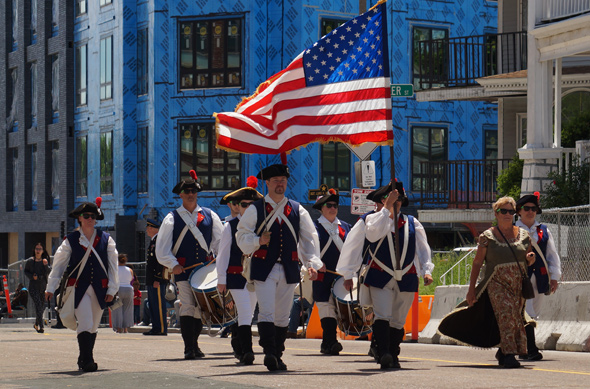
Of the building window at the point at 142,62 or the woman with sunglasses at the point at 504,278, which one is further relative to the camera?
the building window at the point at 142,62

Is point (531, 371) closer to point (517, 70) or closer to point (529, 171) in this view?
Result: point (529, 171)

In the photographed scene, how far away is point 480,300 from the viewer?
42.2 feet

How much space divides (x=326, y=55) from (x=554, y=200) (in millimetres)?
11322

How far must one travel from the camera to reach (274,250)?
12336 millimetres

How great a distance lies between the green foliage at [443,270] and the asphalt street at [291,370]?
6.71 m

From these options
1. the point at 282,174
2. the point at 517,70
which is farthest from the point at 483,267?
the point at 517,70

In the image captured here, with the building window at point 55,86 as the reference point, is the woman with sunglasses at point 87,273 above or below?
below

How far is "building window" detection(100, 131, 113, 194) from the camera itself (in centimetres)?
4259

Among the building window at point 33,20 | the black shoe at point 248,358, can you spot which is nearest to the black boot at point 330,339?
the black shoe at point 248,358

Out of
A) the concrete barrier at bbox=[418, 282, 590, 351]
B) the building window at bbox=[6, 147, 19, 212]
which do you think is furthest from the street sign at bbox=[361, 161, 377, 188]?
the building window at bbox=[6, 147, 19, 212]

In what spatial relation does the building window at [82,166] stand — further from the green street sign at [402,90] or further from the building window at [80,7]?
the green street sign at [402,90]

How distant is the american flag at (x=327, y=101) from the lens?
1308 centimetres

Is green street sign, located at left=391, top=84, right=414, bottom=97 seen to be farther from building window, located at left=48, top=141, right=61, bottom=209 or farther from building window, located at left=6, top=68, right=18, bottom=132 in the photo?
building window, located at left=6, top=68, right=18, bottom=132

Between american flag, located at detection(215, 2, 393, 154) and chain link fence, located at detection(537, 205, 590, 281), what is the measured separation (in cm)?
537
